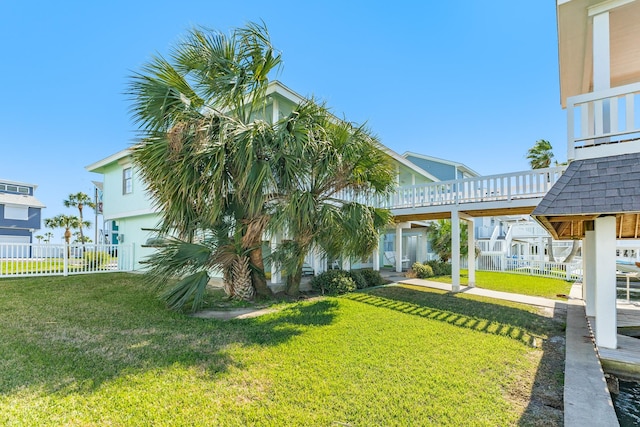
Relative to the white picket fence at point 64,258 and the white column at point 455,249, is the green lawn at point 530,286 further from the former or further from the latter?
the white picket fence at point 64,258

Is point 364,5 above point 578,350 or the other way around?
above

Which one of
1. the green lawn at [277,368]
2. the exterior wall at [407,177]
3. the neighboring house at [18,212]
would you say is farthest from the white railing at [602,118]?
the neighboring house at [18,212]

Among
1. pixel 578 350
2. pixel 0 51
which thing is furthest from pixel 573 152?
pixel 0 51

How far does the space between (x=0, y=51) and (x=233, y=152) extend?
15672mm

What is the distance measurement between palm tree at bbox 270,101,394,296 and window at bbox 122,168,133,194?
12.1 metres

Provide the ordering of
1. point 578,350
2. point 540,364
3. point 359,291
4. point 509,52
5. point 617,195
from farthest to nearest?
point 509,52 < point 359,291 < point 578,350 < point 540,364 < point 617,195

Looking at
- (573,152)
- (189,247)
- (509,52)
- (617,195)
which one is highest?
(509,52)

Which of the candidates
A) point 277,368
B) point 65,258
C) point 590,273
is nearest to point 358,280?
point 590,273

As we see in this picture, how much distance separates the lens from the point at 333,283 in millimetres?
10430

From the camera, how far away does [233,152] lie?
7.35 m

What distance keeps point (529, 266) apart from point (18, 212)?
42.2 meters

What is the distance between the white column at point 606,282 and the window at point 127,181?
18.4 meters

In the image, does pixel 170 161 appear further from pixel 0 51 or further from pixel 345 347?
pixel 0 51

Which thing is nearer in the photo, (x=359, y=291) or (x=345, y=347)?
(x=345, y=347)
